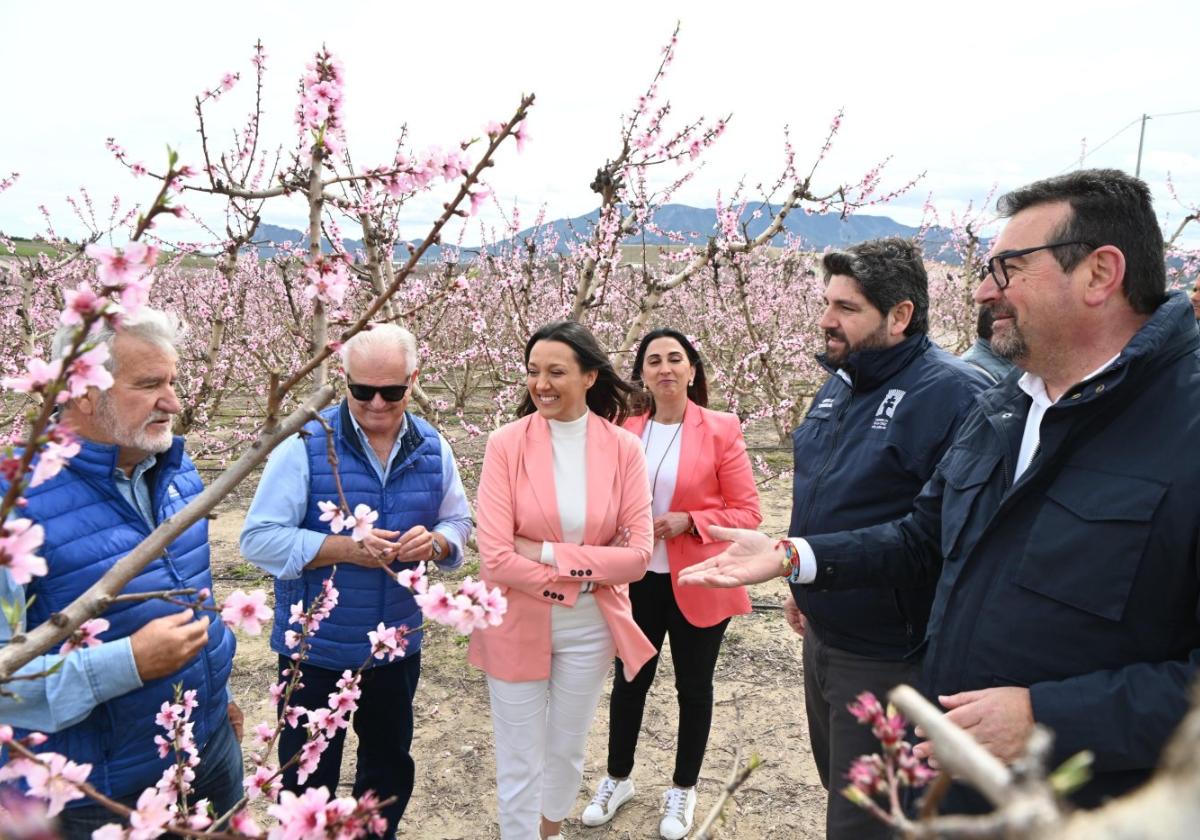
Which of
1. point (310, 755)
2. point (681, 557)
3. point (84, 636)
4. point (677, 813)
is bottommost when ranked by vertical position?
point (677, 813)

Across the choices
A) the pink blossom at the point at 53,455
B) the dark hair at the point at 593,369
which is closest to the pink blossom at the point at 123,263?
the pink blossom at the point at 53,455

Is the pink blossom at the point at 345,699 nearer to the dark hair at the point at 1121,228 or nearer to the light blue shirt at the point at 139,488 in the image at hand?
the light blue shirt at the point at 139,488

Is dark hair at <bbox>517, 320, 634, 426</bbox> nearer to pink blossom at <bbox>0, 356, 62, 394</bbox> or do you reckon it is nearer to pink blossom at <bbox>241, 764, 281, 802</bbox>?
pink blossom at <bbox>241, 764, 281, 802</bbox>

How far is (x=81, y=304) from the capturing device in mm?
824

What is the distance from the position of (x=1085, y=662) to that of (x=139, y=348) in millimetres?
2297

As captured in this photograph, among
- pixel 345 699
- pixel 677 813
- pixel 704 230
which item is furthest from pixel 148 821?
pixel 704 230

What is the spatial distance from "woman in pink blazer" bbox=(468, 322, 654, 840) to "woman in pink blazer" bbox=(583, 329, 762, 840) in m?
0.39

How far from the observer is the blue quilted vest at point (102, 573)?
5.28 feet

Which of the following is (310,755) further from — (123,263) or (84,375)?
(123,263)

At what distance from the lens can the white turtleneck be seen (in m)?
2.53

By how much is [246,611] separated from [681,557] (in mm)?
1903

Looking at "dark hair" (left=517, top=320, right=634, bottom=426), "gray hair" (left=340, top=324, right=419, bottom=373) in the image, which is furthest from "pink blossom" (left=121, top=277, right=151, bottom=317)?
"dark hair" (left=517, top=320, right=634, bottom=426)

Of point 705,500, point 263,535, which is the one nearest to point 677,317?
point 705,500

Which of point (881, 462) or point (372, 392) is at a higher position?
point (372, 392)
